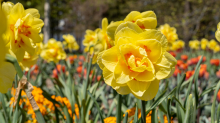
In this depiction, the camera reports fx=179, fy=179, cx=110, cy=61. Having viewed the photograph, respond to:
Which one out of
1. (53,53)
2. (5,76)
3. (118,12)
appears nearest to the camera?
(5,76)

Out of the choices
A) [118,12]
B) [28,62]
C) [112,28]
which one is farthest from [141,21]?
[118,12]

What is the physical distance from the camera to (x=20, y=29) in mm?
843

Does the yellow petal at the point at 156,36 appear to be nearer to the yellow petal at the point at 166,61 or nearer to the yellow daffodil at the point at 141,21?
the yellow petal at the point at 166,61

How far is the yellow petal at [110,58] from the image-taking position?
717 millimetres

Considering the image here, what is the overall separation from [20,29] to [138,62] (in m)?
0.57

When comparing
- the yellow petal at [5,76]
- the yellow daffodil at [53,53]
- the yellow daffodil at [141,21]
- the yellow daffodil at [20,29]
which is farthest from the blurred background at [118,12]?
the yellow petal at [5,76]

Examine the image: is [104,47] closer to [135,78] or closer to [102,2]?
[135,78]

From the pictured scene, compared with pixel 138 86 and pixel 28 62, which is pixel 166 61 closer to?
pixel 138 86

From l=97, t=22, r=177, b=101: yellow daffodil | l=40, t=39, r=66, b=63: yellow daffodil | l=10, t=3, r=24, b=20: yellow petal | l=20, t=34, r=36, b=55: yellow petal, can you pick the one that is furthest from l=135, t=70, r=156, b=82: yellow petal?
l=40, t=39, r=66, b=63: yellow daffodil

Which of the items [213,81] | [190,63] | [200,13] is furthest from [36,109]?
[200,13]

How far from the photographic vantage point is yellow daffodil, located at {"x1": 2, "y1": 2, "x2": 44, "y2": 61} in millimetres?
826

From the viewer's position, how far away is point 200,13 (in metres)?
8.28

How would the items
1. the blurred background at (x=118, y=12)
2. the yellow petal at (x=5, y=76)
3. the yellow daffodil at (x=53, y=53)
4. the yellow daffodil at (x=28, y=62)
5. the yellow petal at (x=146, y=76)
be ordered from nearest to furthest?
the yellow petal at (x=5, y=76)
the yellow petal at (x=146, y=76)
the yellow daffodil at (x=28, y=62)
the yellow daffodil at (x=53, y=53)
the blurred background at (x=118, y=12)

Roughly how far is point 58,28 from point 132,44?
21702 millimetres
